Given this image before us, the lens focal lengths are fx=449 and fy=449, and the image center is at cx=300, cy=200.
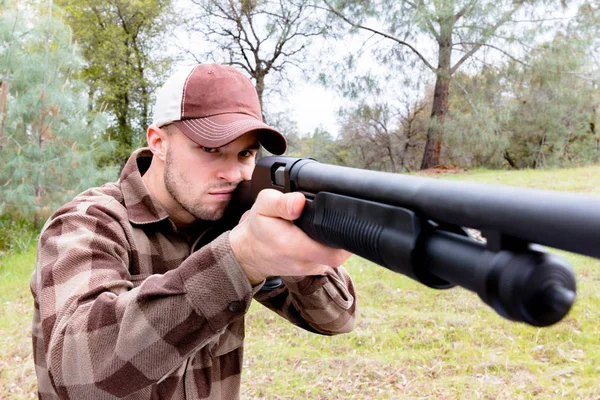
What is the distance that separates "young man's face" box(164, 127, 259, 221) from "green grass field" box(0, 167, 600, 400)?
2.07m

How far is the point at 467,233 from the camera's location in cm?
79

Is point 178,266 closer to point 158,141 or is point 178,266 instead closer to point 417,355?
point 158,141

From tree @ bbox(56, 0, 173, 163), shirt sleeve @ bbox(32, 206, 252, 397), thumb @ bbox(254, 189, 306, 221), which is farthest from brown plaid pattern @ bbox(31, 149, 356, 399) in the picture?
tree @ bbox(56, 0, 173, 163)

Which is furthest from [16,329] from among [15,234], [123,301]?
[123,301]

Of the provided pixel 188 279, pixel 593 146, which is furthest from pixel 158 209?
pixel 593 146

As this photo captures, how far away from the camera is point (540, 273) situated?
25.4 inches

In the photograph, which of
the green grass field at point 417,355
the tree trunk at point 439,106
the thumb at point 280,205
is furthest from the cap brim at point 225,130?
the tree trunk at point 439,106

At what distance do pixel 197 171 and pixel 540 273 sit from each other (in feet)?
4.09

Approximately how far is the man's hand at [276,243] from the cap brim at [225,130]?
0.50 metres

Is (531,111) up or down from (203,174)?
up

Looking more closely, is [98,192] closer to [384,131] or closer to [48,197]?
[48,197]

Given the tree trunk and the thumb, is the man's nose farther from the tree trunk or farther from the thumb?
the tree trunk

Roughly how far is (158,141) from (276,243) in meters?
0.90

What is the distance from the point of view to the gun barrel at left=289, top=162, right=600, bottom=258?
0.57 meters
